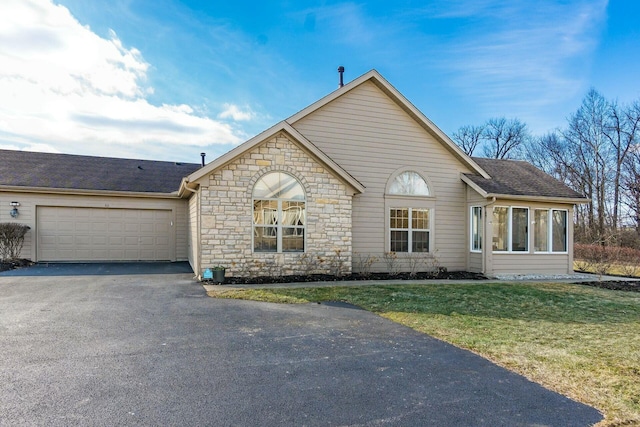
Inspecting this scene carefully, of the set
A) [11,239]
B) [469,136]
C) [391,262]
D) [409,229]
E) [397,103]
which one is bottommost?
[391,262]

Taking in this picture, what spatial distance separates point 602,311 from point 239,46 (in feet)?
46.6

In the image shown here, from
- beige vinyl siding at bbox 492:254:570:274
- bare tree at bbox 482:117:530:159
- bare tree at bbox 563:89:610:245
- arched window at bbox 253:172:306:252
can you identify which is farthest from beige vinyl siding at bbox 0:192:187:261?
bare tree at bbox 482:117:530:159

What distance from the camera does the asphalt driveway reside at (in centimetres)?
326

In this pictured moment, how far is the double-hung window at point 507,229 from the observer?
1309cm

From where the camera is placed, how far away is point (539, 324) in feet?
21.7

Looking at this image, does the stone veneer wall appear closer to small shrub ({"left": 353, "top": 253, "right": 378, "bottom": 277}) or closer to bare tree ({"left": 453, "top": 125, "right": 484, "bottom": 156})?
small shrub ({"left": 353, "top": 253, "right": 378, "bottom": 277})

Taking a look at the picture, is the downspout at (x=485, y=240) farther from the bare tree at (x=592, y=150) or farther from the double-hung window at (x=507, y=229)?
the bare tree at (x=592, y=150)

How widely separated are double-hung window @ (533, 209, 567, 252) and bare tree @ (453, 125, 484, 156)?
2803cm

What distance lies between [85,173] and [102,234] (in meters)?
2.81

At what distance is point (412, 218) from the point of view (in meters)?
13.2

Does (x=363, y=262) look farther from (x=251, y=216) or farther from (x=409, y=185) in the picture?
(x=251, y=216)

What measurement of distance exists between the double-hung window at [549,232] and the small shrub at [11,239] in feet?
59.6

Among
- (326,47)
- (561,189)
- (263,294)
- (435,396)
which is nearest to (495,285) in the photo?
(561,189)

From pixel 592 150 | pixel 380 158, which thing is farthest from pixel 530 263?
pixel 592 150
